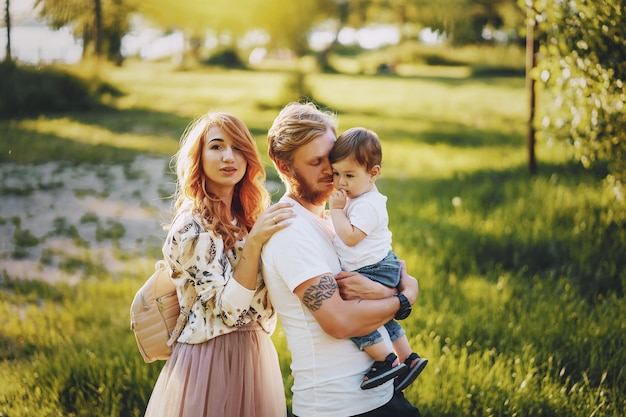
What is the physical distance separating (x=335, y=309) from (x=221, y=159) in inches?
31.1

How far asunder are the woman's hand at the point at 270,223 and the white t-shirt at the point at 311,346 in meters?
0.02

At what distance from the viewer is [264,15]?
24.7 meters

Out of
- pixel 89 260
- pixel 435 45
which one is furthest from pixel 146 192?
pixel 435 45

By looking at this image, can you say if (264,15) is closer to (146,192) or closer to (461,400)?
(146,192)

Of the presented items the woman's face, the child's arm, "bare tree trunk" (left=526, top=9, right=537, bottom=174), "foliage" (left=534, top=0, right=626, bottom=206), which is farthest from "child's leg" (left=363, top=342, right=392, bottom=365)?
"bare tree trunk" (left=526, top=9, right=537, bottom=174)

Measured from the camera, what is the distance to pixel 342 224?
8.27 ft

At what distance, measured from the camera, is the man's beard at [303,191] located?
102 inches

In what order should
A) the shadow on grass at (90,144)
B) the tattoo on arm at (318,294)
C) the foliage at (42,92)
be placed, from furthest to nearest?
the foliage at (42,92) < the shadow on grass at (90,144) < the tattoo on arm at (318,294)

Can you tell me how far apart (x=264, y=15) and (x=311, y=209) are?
2337 centimetres

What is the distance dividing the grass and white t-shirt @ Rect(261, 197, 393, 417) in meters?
1.25

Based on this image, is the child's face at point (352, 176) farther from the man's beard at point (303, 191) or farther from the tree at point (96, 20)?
the tree at point (96, 20)

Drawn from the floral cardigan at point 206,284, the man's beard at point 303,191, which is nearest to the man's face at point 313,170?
the man's beard at point 303,191

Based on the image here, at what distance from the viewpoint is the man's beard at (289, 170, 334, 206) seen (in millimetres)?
2596

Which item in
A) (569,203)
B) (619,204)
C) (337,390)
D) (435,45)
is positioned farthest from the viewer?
(435,45)
